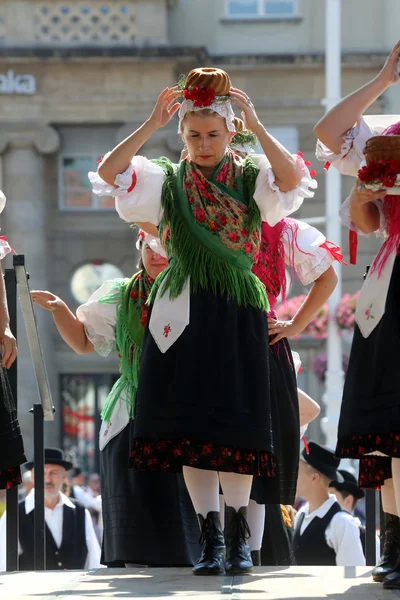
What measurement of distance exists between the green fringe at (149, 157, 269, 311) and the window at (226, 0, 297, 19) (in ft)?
53.2

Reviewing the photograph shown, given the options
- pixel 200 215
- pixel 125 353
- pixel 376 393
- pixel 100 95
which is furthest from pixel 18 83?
pixel 376 393

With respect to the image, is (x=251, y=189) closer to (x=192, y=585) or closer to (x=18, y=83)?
(x=192, y=585)

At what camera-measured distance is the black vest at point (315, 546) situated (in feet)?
22.6

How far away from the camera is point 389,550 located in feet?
13.5

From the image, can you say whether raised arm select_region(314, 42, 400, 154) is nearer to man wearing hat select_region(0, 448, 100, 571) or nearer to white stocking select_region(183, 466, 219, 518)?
white stocking select_region(183, 466, 219, 518)

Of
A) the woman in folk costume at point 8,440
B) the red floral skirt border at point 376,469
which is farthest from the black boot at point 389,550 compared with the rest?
the woman in folk costume at point 8,440

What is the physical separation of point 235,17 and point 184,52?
1.25m

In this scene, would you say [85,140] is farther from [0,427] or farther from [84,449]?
[0,427]

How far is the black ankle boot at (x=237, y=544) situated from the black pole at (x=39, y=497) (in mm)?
1052

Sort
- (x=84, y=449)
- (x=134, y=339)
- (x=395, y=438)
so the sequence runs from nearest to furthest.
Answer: (x=395, y=438)
(x=134, y=339)
(x=84, y=449)

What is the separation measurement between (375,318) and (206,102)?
0.92 m

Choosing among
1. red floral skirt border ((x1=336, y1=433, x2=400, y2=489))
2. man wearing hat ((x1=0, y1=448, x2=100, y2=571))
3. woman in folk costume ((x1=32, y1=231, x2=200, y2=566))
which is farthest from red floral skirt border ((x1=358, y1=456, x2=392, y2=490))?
man wearing hat ((x1=0, y1=448, x2=100, y2=571))

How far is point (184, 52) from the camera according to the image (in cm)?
1956

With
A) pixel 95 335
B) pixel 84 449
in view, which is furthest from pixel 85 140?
pixel 95 335
